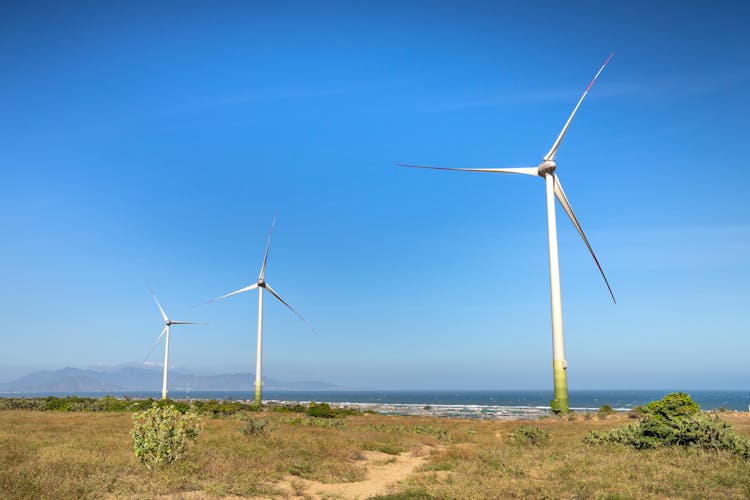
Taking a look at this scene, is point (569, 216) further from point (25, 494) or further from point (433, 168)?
point (25, 494)

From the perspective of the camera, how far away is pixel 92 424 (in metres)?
36.6

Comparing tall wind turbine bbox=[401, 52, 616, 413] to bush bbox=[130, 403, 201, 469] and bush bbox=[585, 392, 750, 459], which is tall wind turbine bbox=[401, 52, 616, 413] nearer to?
bush bbox=[585, 392, 750, 459]

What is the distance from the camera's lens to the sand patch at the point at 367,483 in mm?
17281

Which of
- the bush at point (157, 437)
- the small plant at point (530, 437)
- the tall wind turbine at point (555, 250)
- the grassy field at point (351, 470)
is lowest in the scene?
the small plant at point (530, 437)

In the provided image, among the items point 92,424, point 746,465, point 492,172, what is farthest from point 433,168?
point 92,424

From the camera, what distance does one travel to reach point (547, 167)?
32.7 m

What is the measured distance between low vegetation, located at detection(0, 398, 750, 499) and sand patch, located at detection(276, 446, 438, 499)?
0.15m

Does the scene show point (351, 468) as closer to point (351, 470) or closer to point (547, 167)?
point (351, 470)

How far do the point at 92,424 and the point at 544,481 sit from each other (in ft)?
109

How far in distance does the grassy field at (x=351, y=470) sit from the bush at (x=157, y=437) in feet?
1.49

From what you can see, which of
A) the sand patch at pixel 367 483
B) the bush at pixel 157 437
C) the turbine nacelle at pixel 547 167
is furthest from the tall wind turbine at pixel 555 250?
the bush at pixel 157 437

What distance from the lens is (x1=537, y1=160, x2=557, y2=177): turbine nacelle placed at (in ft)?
107

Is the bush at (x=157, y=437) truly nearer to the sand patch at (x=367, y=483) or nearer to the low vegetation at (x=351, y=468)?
the low vegetation at (x=351, y=468)

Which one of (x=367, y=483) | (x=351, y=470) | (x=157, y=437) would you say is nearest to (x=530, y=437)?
(x=351, y=470)
